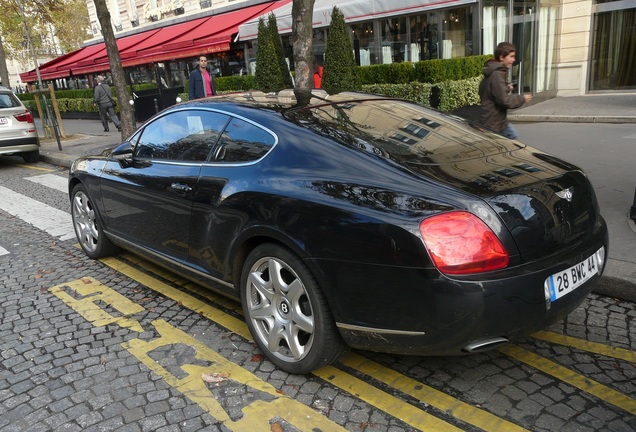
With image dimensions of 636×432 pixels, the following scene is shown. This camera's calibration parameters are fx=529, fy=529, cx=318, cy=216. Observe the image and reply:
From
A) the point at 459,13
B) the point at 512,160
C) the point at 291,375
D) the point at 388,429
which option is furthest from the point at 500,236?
the point at 459,13

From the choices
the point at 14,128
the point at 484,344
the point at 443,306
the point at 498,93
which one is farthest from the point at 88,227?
the point at 14,128

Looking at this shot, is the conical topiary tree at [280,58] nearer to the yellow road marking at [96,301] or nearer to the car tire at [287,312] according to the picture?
the yellow road marking at [96,301]

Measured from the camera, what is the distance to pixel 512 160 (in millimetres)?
2979

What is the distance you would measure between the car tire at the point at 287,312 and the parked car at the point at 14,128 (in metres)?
10.4

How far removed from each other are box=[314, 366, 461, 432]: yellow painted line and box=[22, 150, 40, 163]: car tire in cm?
1139

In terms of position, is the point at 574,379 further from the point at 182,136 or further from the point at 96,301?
the point at 96,301

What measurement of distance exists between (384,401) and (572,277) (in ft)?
3.75

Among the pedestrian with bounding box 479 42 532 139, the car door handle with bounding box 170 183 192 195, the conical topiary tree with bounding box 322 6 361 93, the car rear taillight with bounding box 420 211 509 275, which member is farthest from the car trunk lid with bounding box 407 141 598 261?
the conical topiary tree with bounding box 322 6 361 93

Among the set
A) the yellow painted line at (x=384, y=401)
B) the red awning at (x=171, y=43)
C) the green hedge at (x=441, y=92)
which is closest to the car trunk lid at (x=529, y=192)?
the yellow painted line at (x=384, y=401)

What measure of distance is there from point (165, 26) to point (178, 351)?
2727cm

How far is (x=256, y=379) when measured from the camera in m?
3.01

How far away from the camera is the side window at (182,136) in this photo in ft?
11.8

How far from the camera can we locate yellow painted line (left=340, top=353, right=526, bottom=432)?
2512 millimetres

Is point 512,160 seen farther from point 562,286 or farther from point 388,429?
point 388,429
